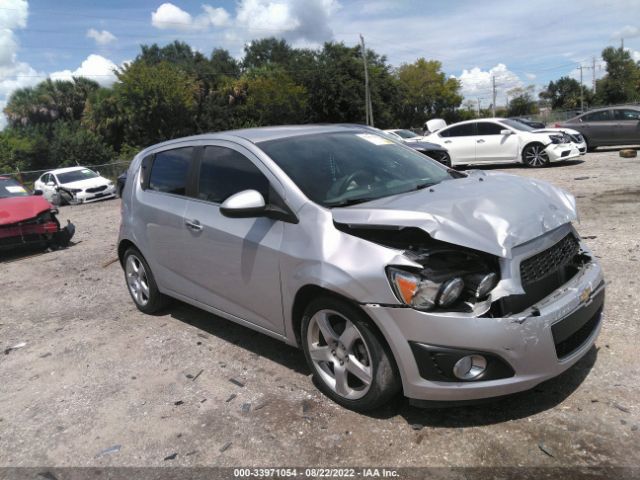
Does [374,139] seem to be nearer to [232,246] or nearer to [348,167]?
[348,167]

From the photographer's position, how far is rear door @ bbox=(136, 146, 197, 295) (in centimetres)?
444

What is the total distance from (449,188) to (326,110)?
190 ft

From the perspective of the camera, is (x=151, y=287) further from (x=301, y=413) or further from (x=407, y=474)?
(x=407, y=474)

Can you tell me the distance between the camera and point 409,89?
7806cm

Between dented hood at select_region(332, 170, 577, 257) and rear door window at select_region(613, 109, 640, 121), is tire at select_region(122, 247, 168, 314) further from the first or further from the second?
rear door window at select_region(613, 109, 640, 121)

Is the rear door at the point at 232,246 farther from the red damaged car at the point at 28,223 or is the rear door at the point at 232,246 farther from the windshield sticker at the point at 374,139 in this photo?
the red damaged car at the point at 28,223

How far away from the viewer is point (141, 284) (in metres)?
5.35

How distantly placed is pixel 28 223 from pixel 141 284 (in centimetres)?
508

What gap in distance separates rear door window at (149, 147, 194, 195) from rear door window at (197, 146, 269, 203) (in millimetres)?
263

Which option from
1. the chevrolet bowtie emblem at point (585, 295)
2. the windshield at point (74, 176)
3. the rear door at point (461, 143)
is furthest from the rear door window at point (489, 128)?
the windshield at point (74, 176)

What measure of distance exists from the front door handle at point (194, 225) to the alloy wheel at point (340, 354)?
53.3 inches

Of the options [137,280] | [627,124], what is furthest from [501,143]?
[137,280]

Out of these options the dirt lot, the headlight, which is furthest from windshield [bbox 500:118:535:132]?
the headlight

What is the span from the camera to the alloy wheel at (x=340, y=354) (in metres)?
3.06
